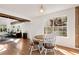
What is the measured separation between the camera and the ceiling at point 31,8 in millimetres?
2514

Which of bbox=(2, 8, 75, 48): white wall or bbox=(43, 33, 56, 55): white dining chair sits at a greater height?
bbox=(2, 8, 75, 48): white wall

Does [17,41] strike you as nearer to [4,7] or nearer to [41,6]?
[4,7]

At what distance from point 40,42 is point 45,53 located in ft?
1.01

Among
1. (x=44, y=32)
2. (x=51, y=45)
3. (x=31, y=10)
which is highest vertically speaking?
(x=31, y=10)

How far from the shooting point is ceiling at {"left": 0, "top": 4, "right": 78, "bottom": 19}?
2.51m

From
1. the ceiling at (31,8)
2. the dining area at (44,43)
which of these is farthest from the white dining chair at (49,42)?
the ceiling at (31,8)

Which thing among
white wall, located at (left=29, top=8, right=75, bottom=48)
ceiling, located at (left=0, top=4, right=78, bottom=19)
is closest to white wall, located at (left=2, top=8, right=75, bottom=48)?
white wall, located at (left=29, top=8, right=75, bottom=48)

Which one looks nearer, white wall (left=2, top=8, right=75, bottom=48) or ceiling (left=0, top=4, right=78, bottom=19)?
ceiling (left=0, top=4, right=78, bottom=19)

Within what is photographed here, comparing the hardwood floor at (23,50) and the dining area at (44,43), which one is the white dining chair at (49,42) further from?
the hardwood floor at (23,50)

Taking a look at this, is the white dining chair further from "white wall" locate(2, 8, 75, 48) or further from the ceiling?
the ceiling

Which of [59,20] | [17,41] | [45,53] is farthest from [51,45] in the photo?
[17,41]

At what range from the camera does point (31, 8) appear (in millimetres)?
2607

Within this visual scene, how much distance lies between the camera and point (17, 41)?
2699mm

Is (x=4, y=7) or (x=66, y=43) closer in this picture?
(x=4, y=7)
